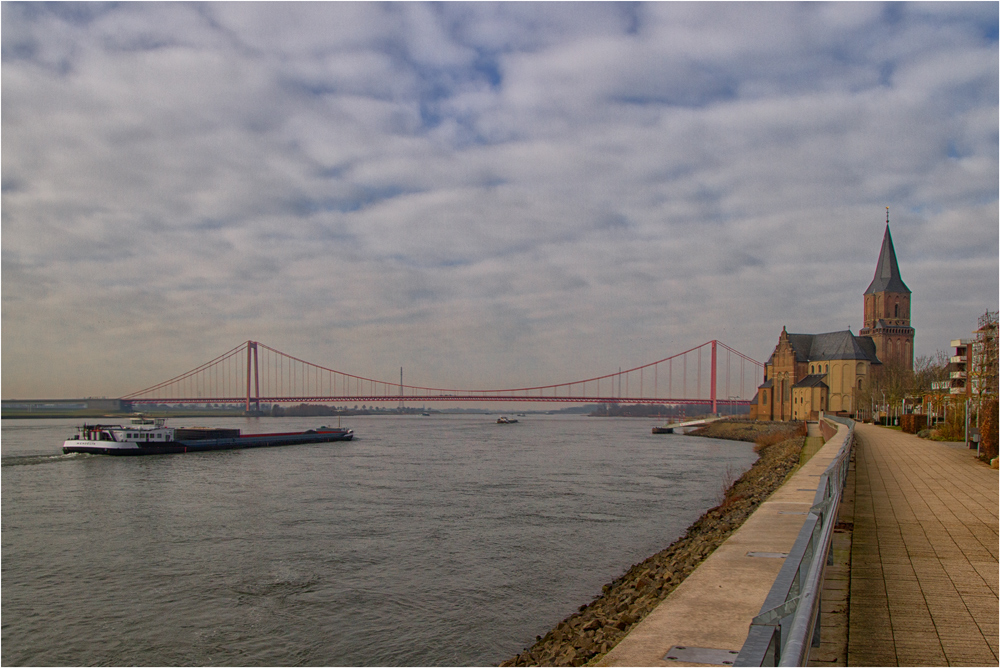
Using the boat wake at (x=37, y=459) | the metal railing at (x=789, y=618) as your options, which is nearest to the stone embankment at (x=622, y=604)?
the metal railing at (x=789, y=618)

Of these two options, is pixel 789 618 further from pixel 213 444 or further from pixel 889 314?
pixel 889 314

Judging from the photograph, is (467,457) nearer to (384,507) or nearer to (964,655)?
(384,507)

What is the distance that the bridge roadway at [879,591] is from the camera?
521 centimetres

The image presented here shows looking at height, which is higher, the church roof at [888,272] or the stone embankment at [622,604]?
the church roof at [888,272]

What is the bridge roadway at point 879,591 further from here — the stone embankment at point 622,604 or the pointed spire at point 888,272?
the pointed spire at point 888,272

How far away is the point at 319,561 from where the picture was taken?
49.8ft

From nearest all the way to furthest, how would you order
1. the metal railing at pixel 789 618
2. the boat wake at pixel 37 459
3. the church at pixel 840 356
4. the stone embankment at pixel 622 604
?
the metal railing at pixel 789 618 < the stone embankment at pixel 622 604 < the boat wake at pixel 37 459 < the church at pixel 840 356

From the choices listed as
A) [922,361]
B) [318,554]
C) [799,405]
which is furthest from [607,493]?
[799,405]

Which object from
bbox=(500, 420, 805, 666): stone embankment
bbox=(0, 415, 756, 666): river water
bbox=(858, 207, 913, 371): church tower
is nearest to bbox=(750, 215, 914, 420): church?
bbox=(858, 207, 913, 371): church tower

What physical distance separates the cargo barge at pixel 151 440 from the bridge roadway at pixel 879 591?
49.9 m

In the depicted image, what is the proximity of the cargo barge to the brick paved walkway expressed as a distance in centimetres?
5035

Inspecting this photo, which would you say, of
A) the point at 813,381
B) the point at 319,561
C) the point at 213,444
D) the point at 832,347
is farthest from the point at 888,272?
the point at 319,561

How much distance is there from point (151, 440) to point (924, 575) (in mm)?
54697

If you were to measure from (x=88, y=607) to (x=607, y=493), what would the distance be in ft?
57.3
